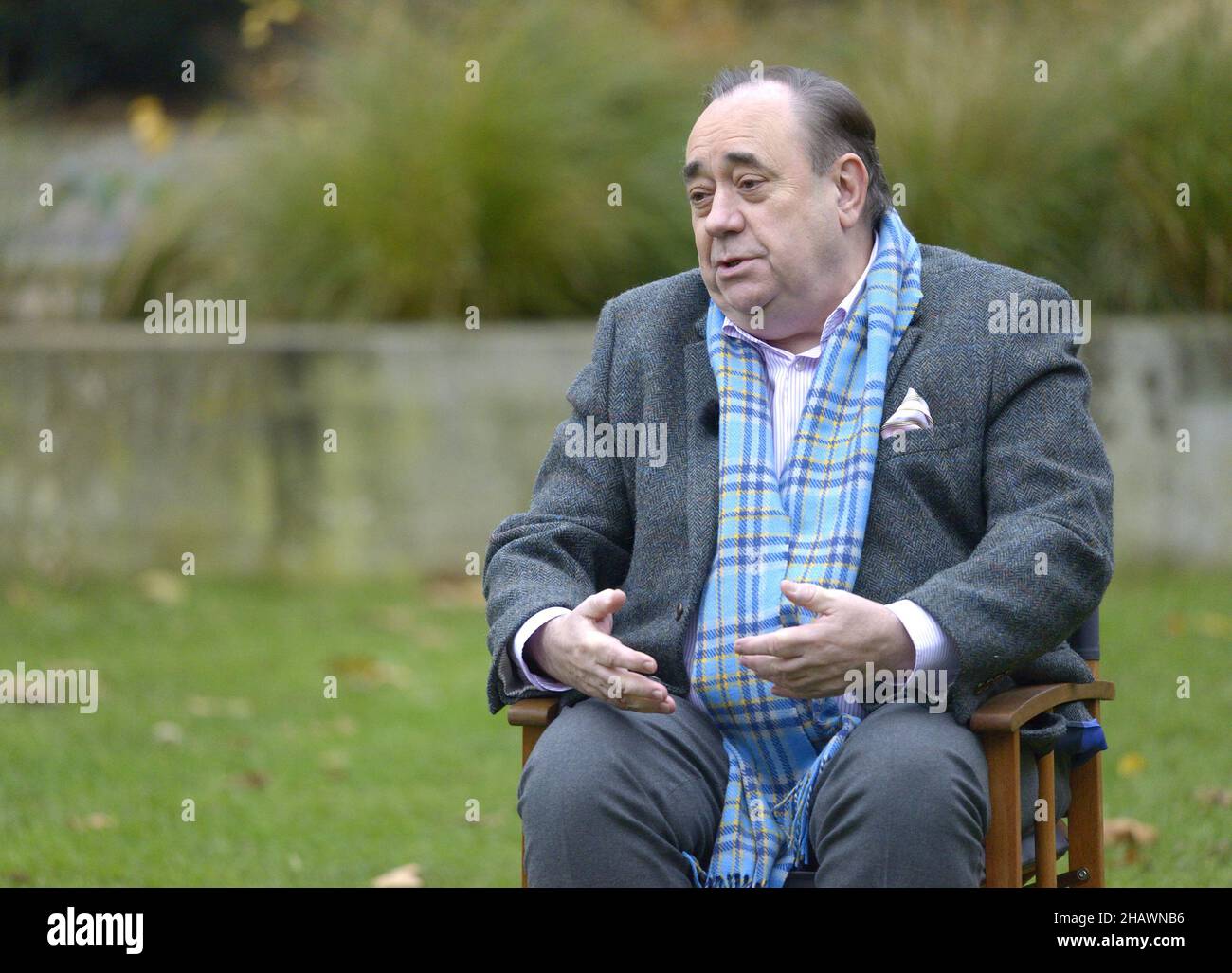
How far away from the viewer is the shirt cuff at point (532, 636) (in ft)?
9.58

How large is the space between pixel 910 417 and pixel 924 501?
151mm

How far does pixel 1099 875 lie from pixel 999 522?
729 millimetres

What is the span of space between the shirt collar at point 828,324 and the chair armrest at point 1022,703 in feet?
2.41

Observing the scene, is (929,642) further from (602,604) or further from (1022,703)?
(602,604)

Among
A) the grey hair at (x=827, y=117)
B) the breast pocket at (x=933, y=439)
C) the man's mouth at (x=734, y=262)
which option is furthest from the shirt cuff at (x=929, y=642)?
the grey hair at (x=827, y=117)

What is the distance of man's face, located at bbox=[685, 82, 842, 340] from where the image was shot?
3.02m

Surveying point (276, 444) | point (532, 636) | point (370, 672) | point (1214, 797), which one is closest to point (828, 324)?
point (532, 636)

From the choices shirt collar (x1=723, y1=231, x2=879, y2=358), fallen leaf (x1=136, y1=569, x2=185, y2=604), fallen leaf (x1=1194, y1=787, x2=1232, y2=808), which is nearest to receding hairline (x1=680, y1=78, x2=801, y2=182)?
shirt collar (x1=723, y1=231, x2=879, y2=358)

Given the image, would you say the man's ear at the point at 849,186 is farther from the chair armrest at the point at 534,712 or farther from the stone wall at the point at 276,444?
the stone wall at the point at 276,444

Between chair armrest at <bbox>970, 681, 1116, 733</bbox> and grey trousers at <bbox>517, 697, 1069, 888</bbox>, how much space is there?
0.17 feet

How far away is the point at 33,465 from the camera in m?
7.52

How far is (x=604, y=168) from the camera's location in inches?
314
